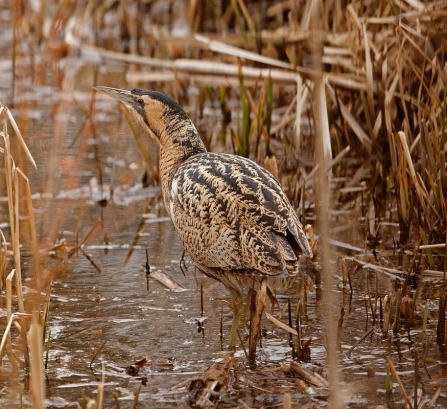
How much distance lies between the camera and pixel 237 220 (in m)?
3.64

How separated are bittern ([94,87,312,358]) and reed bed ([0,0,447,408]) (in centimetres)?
21

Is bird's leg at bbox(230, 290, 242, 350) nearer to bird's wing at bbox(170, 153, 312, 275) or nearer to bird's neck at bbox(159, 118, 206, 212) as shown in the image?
bird's wing at bbox(170, 153, 312, 275)

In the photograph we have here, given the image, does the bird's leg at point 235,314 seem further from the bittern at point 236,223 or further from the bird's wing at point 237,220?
the bird's wing at point 237,220

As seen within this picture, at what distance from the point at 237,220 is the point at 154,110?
44.1 inches

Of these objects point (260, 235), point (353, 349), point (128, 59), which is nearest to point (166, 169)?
point (260, 235)

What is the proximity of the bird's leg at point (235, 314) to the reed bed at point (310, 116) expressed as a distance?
0.91 ft

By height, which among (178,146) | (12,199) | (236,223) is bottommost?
(236,223)

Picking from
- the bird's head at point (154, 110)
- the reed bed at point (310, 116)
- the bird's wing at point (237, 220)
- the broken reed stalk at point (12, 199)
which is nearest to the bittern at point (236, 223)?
the bird's wing at point (237, 220)

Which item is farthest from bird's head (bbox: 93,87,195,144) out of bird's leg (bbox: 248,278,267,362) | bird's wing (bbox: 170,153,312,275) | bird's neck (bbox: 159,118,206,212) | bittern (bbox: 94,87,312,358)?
bird's leg (bbox: 248,278,267,362)

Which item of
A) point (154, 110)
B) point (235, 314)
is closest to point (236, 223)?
point (235, 314)

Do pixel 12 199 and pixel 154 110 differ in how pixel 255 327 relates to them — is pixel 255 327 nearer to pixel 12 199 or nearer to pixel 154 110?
pixel 12 199

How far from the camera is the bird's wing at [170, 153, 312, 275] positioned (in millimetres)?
3553

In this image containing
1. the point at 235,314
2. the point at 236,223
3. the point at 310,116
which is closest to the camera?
the point at 236,223

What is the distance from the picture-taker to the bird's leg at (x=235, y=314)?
365 centimetres
